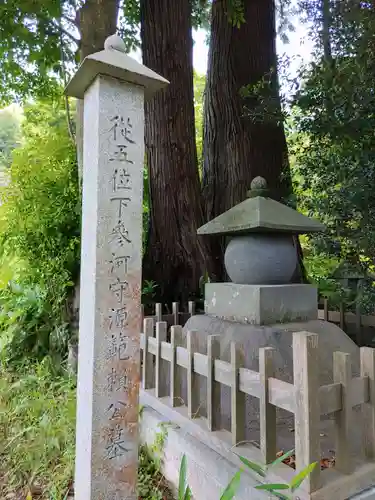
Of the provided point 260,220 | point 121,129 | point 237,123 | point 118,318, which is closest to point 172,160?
point 237,123

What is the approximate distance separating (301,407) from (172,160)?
4125 mm

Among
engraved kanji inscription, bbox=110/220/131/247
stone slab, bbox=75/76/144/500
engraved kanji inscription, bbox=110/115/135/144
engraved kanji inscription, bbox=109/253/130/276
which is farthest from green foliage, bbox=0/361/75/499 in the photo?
engraved kanji inscription, bbox=110/115/135/144

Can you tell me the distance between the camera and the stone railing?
163 cm

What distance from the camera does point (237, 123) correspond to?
5.91 metres

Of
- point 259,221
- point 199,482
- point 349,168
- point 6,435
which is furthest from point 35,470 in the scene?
point 349,168

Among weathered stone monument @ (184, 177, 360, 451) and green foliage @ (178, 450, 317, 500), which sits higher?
weathered stone monument @ (184, 177, 360, 451)

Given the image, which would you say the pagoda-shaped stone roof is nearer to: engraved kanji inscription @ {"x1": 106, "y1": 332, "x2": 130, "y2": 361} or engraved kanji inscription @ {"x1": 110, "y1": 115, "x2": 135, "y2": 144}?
engraved kanji inscription @ {"x1": 110, "y1": 115, "x2": 135, "y2": 144}

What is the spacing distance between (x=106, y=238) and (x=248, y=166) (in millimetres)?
4287

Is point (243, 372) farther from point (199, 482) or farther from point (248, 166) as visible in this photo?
point (248, 166)

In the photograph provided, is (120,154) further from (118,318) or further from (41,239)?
(41,239)

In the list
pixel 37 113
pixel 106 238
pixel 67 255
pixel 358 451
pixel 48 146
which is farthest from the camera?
pixel 37 113

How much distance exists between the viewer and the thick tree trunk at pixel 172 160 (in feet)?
16.3

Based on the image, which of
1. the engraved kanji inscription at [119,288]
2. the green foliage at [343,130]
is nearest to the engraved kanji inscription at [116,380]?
the engraved kanji inscription at [119,288]

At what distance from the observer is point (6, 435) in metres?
3.02
